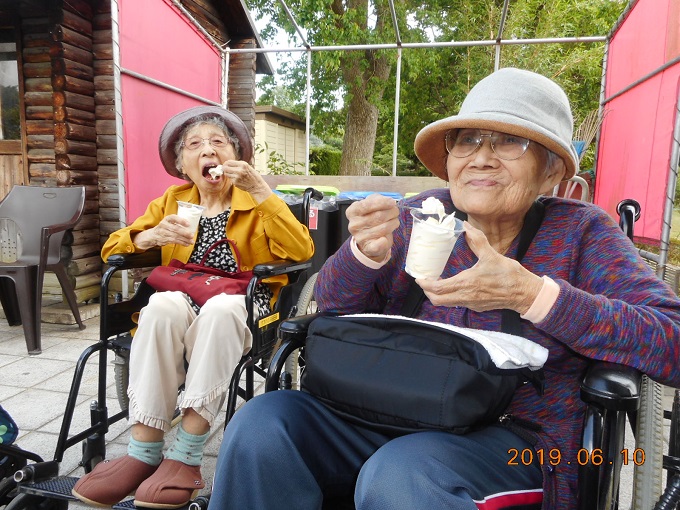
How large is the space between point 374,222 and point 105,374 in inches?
53.2

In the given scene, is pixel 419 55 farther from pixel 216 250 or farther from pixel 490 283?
pixel 490 283

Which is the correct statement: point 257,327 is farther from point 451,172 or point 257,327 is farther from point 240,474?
point 451,172

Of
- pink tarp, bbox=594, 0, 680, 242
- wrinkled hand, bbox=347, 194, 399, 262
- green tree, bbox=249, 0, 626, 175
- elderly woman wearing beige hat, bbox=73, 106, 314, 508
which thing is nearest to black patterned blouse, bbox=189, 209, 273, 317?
elderly woman wearing beige hat, bbox=73, 106, 314, 508

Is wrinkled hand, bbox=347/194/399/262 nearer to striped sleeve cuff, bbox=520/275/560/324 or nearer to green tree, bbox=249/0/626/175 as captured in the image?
striped sleeve cuff, bbox=520/275/560/324

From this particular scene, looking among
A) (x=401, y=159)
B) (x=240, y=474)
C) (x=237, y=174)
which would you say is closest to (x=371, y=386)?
(x=240, y=474)

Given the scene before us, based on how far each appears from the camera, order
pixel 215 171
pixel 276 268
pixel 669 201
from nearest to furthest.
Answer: pixel 276 268 < pixel 215 171 < pixel 669 201

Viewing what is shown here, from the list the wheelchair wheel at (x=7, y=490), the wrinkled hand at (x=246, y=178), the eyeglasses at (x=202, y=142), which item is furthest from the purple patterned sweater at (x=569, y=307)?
the wheelchair wheel at (x=7, y=490)

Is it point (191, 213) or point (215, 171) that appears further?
point (215, 171)

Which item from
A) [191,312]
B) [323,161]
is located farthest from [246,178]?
[323,161]

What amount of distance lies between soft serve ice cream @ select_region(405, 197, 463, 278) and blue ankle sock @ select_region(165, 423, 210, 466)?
1.00 metres

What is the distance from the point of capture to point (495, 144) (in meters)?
1.50

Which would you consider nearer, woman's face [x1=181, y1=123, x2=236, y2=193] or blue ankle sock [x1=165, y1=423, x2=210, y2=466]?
blue ankle sock [x1=165, y1=423, x2=210, y2=466]

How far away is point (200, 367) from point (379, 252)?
0.80 meters

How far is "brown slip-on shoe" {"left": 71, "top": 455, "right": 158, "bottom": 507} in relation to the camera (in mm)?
1604
